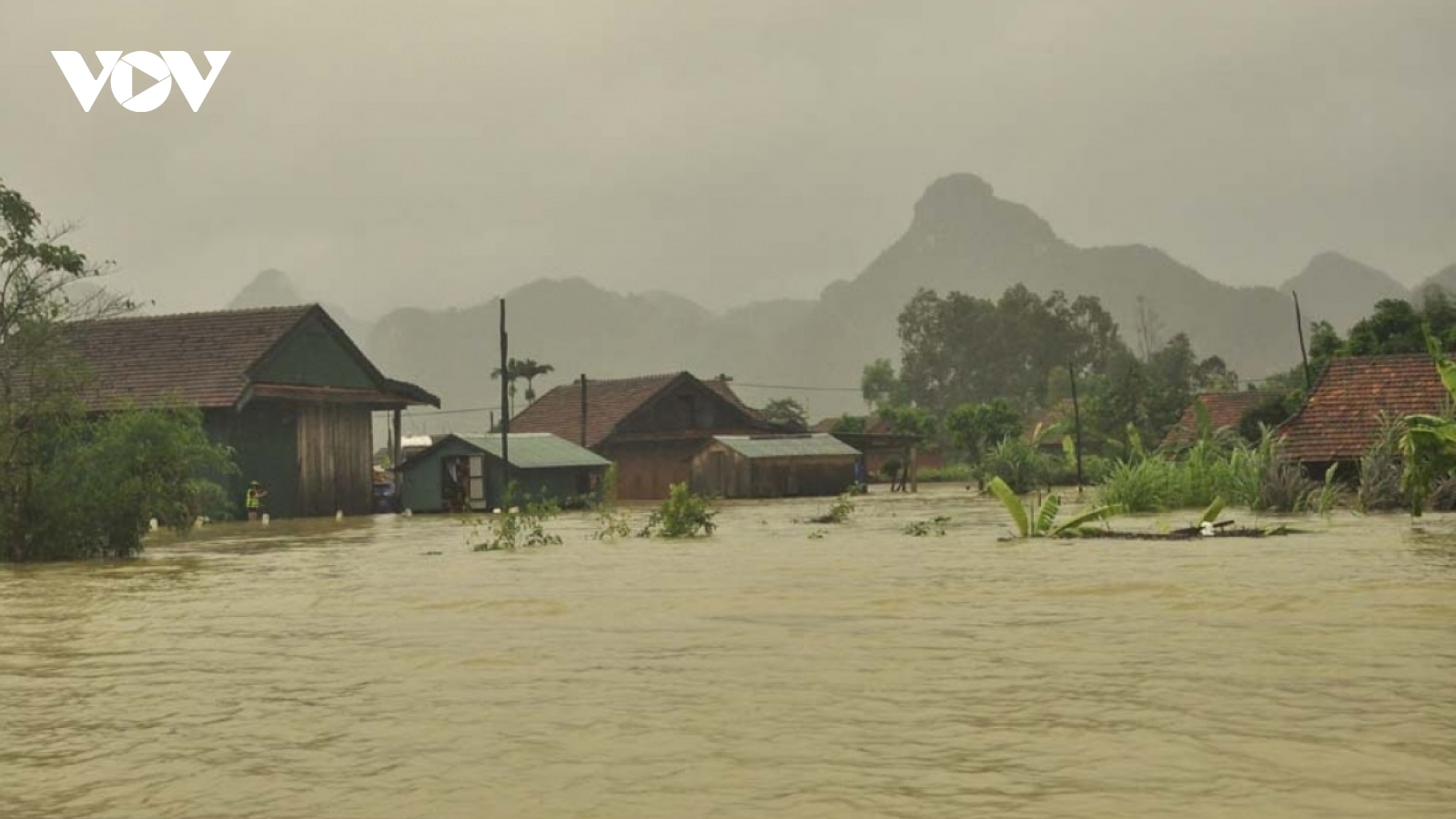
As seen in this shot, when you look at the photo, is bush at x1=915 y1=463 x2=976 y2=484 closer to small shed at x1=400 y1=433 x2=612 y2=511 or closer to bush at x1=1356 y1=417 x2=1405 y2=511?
small shed at x1=400 y1=433 x2=612 y2=511

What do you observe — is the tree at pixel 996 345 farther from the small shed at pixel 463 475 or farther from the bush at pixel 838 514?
the bush at pixel 838 514

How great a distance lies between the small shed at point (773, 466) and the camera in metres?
52.6

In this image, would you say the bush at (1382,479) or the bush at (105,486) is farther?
the bush at (1382,479)

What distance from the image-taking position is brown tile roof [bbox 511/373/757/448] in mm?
56938

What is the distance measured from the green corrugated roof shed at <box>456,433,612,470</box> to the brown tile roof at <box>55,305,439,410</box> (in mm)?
4715

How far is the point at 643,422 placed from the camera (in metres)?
57.2

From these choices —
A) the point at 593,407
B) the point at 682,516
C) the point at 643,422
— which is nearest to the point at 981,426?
the point at 643,422

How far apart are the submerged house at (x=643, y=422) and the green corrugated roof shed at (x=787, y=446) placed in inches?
62.9

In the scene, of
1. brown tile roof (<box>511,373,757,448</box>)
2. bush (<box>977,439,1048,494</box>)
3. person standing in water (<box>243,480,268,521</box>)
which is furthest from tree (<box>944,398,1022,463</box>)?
person standing in water (<box>243,480,268,521</box>)

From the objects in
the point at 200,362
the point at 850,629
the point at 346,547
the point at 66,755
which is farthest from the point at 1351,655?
the point at 200,362

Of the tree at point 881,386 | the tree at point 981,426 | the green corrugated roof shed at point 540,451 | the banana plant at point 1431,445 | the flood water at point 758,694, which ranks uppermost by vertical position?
the tree at point 881,386

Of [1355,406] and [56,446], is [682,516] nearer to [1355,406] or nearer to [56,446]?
[56,446]

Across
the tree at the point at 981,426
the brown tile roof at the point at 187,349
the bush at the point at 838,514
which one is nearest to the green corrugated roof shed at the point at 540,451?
the brown tile roof at the point at 187,349

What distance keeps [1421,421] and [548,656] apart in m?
14.9
